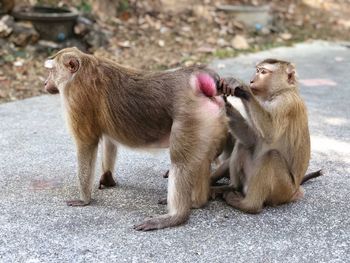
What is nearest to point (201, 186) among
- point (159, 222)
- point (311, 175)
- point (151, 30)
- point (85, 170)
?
point (159, 222)

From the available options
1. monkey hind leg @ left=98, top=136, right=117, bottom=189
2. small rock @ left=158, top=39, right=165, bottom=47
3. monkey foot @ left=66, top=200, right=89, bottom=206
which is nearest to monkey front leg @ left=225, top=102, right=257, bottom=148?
monkey hind leg @ left=98, top=136, right=117, bottom=189

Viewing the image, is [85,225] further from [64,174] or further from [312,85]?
[312,85]

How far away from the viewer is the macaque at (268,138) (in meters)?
4.04

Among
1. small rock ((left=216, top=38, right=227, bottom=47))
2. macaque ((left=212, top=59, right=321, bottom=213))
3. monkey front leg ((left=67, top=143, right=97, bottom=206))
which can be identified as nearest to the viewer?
macaque ((left=212, top=59, right=321, bottom=213))

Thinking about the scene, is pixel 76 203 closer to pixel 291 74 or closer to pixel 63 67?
pixel 63 67

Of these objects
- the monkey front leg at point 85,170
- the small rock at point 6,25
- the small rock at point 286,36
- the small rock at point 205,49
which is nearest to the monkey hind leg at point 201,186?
the monkey front leg at point 85,170

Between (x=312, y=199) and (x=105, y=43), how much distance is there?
6502 mm

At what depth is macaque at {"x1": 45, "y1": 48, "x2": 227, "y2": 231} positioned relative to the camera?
4.00 m

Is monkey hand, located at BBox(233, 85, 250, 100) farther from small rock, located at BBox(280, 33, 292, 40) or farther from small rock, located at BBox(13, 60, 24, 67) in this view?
small rock, located at BBox(280, 33, 292, 40)

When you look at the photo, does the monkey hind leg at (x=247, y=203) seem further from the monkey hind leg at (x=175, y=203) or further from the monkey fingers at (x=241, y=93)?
the monkey fingers at (x=241, y=93)

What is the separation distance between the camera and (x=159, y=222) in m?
3.99

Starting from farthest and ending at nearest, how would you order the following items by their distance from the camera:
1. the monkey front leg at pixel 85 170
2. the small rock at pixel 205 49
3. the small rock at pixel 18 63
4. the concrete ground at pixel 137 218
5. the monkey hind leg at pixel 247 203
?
the small rock at pixel 205 49 → the small rock at pixel 18 63 → the monkey front leg at pixel 85 170 → the monkey hind leg at pixel 247 203 → the concrete ground at pixel 137 218

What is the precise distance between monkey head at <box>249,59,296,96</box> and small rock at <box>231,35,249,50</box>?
7.07 metres

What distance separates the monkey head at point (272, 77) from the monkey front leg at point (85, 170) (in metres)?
1.35
